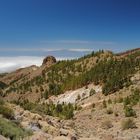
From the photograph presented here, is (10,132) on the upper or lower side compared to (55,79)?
lower

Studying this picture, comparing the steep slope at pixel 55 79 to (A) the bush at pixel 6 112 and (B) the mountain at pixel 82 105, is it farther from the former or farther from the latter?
(A) the bush at pixel 6 112

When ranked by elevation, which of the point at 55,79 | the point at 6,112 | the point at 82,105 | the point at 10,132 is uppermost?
the point at 55,79

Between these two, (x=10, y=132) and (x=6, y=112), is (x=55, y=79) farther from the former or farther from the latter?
(x=10, y=132)

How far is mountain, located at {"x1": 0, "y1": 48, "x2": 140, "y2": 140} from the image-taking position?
2527cm

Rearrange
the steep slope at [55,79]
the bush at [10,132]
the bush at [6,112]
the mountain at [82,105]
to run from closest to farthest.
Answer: the bush at [10,132]
the bush at [6,112]
the mountain at [82,105]
the steep slope at [55,79]

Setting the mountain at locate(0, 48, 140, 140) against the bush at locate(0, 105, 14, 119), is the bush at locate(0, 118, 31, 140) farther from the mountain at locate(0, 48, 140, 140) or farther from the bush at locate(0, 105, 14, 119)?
the bush at locate(0, 105, 14, 119)

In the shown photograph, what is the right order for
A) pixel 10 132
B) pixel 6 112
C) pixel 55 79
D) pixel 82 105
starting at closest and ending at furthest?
pixel 10 132 → pixel 6 112 → pixel 82 105 → pixel 55 79

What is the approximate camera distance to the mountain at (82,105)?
25.3 metres

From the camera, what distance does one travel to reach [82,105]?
2323 inches

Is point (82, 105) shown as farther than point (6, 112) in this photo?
Yes

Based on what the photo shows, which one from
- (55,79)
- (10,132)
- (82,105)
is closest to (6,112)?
(10,132)

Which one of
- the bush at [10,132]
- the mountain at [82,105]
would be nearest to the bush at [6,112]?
Answer: the mountain at [82,105]

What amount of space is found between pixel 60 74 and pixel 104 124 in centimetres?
8698

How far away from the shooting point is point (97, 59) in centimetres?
11050
